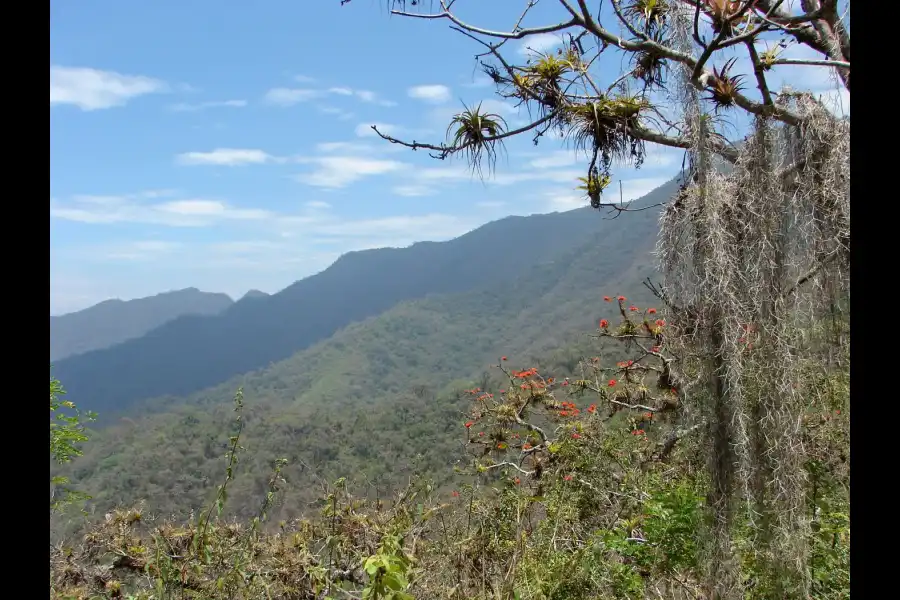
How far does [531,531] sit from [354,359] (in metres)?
34.5

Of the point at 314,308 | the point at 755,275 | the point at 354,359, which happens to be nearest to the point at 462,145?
the point at 755,275

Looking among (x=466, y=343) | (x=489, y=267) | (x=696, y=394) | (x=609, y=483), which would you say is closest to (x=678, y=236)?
(x=696, y=394)

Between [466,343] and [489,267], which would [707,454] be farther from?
[489,267]

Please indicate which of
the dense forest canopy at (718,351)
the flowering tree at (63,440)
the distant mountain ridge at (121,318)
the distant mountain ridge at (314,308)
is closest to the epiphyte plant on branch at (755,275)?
the dense forest canopy at (718,351)

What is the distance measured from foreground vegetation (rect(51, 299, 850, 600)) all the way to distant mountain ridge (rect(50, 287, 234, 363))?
44.1m

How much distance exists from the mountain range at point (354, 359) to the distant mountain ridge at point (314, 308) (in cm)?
16

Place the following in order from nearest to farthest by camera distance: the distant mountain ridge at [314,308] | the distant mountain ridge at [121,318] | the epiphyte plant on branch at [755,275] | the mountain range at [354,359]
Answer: the epiphyte plant on branch at [755,275]
the mountain range at [354,359]
the distant mountain ridge at [314,308]
the distant mountain ridge at [121,318]

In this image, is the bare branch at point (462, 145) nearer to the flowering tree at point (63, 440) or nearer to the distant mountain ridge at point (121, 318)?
the flowering tree at point (63, 440)

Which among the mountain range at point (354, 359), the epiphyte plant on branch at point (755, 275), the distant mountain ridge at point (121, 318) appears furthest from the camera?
the distant mountain ridge at point (121, 318)

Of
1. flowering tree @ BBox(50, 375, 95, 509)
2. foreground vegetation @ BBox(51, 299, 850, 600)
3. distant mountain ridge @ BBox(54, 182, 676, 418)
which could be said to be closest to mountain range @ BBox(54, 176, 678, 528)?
distant mountain ridge @ BBox(54, 182, 676, 418)

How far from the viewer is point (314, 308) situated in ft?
193

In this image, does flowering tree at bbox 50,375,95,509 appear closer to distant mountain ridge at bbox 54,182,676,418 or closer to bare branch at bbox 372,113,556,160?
bare branch at bbox 372,113,556,160

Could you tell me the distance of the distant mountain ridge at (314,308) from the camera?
41.8m
